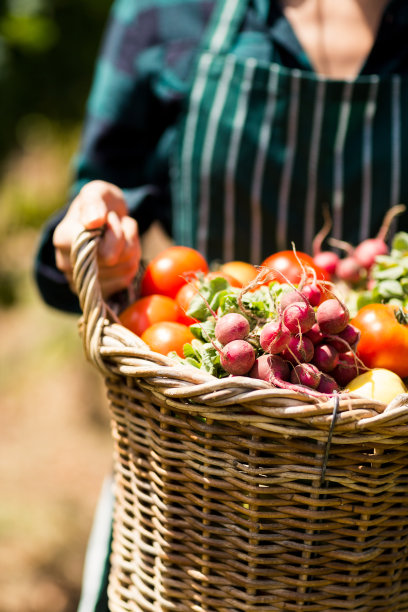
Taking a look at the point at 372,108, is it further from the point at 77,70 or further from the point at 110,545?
the point at 77,70

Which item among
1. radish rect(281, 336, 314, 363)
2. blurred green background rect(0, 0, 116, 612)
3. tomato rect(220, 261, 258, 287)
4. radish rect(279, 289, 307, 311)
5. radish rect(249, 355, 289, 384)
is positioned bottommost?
blurred green background rect(0, 0, 116, 612)

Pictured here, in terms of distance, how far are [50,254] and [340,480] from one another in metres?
0.77

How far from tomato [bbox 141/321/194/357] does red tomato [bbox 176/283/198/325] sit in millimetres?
45

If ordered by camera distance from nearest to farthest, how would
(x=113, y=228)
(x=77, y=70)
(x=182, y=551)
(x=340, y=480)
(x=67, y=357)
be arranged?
1. (x=340, y=480)
2. (x=182, y=551)
3. (x=113, y=228)
4. (x=77, y=70)
5. (x=67, y=357)

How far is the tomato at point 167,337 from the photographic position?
3.05 feet

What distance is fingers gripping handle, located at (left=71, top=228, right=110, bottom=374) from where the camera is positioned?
2.99 feet

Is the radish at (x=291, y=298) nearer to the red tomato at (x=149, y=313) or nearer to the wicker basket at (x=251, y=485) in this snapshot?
the wicker basket at (x=251, y=485)

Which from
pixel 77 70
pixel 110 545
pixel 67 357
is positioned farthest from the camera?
pixel 67 357

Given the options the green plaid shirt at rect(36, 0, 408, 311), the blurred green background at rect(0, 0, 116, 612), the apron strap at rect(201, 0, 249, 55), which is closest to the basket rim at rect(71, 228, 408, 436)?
the green plaid shirt at rect(36, 0, 408, 311)

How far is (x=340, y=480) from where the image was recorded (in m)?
0.78

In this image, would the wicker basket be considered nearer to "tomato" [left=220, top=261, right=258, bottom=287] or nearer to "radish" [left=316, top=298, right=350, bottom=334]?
"radish" [left=316, top=298, right=350, bottom=334]

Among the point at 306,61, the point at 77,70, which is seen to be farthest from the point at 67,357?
the point at 306,61

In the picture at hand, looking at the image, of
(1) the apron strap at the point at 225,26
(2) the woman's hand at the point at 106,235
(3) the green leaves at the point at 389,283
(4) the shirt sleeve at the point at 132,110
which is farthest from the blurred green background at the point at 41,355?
(3) the green leaves at the point at 389,283

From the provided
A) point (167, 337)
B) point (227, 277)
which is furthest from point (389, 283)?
point (167, 337)
